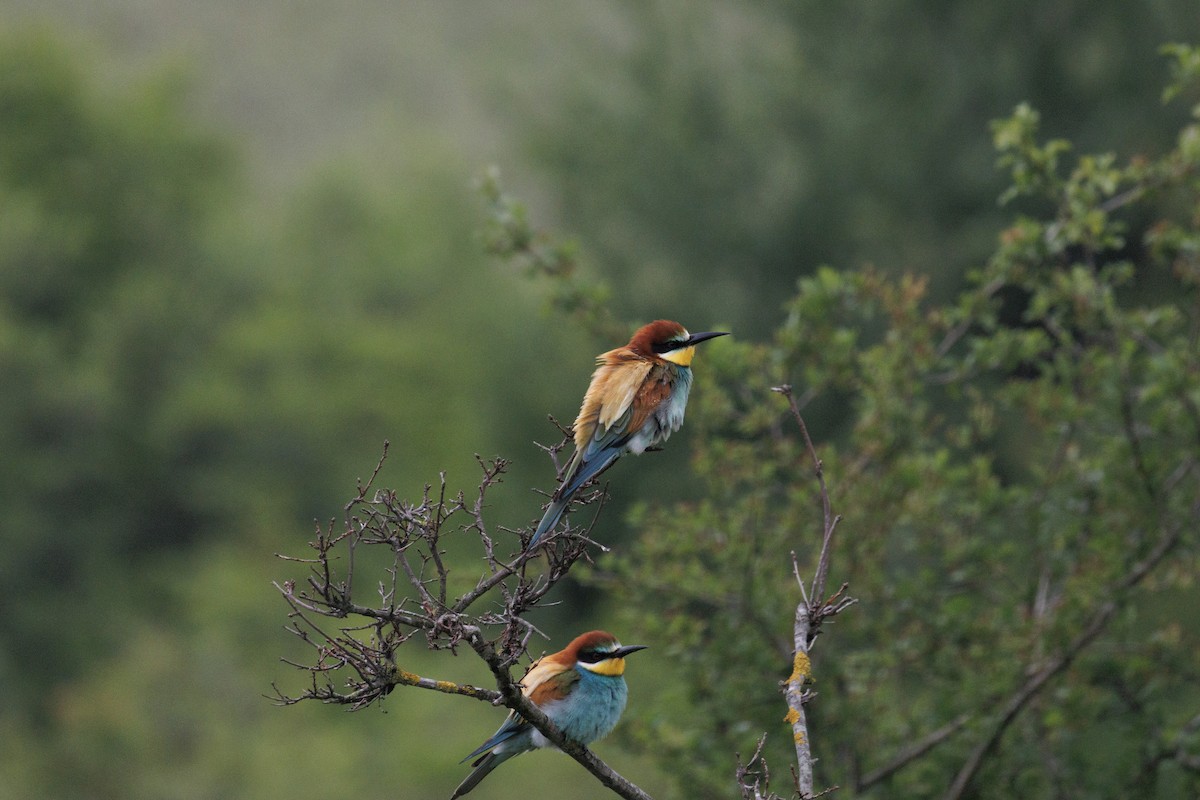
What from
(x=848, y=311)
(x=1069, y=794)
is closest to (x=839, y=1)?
(x=848, y=311)

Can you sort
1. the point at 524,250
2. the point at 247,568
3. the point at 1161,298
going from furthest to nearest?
the point at 247,568 < the point at 1161,298 < the point at 524,250

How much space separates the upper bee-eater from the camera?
12.7 feet

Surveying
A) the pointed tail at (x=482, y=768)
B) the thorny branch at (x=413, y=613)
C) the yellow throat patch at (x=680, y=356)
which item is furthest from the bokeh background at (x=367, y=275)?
the thorny branch at (x=413, y=613)

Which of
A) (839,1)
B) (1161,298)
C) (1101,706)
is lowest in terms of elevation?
(1101,706)

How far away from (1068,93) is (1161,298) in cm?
466

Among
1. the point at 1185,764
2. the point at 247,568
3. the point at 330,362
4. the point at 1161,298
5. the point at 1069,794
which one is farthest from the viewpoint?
the point at 330,362

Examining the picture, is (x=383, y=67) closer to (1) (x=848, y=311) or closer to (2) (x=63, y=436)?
(2) (x=63, y=436)

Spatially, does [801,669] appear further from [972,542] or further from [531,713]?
[972,542]

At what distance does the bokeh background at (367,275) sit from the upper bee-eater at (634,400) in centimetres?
503

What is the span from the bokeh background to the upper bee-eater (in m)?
5.03

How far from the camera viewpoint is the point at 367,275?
34469 millimetres

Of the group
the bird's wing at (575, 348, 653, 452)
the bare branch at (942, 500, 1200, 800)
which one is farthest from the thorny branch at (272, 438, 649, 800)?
the bare branch at (942, 500, 1200, 800)

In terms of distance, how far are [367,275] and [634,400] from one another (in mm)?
31022

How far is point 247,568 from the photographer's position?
27.2 meters
